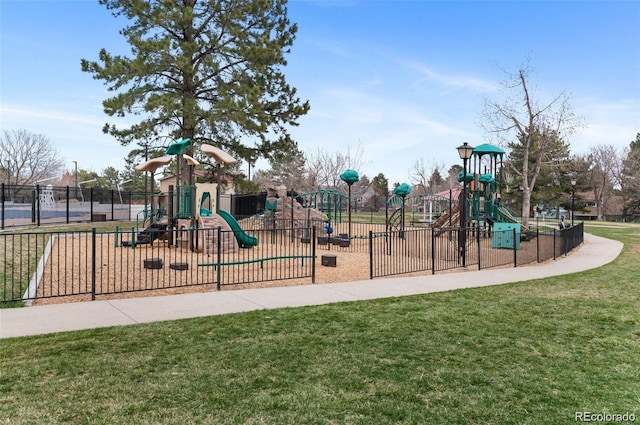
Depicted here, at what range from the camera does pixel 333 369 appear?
15.5ft

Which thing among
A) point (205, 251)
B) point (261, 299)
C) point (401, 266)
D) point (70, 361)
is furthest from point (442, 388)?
point (205, 251)

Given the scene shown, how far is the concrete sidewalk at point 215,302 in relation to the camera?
6426 millimetres

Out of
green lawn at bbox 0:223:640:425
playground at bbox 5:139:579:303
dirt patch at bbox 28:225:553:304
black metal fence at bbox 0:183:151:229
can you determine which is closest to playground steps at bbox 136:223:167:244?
playground at bbox 5:139:579:303

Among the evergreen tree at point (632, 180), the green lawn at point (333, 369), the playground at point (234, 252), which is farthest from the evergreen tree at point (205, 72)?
the evergreen tree at point (632, 180)

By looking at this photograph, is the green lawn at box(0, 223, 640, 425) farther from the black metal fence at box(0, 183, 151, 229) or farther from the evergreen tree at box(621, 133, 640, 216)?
the evergreen tree at box(621, 133, 640, 216)

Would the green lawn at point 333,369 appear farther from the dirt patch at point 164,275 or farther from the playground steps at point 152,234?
the playground steps at point 152,234

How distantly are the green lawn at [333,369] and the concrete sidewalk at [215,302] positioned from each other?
0.53 m

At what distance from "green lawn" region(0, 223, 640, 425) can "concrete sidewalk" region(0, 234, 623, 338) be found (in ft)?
1.74

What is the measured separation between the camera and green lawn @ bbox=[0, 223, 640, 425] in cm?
374

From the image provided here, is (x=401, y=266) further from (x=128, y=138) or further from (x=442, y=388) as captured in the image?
(x=128, y=138)

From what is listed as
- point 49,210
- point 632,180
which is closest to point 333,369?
point 49,210

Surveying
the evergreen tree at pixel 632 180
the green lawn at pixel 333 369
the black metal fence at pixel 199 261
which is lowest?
the green lawn at pixel 333 369

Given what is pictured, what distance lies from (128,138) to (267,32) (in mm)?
8843

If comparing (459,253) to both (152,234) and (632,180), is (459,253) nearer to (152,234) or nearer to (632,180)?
(152,234)
